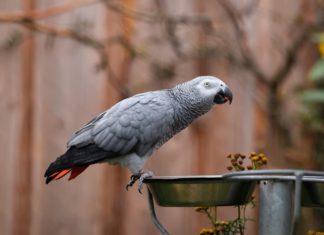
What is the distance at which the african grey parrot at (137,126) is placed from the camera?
185 cm

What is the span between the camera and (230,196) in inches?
52.5

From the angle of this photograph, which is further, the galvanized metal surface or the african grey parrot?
the african grey parrot

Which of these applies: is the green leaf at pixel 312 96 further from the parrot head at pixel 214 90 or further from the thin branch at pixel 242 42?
the parrot head at pixel 214 90

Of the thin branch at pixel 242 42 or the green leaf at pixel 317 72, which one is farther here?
the thin branch at pixel 242 42

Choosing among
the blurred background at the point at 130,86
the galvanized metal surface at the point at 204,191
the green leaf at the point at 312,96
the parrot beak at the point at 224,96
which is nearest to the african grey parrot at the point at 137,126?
the parrot beak at the point at 224,96

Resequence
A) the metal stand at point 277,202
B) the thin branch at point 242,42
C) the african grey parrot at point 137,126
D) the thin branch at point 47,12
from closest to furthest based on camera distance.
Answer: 1. the metal stand at point 277,202
2. the african grey parrot at point 137,126
3. the thin branch at point 47,12
4. the thin branch at point 242,42

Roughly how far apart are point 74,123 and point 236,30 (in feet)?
2.47

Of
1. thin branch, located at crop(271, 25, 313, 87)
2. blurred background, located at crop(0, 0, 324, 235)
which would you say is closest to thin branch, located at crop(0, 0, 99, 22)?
blurred background, located at crop(0, 0, 324, 235)

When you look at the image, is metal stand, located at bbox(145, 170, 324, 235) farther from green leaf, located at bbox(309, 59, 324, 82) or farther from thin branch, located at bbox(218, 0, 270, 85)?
thin branch, located at bbox(218, 0, 270, 85)

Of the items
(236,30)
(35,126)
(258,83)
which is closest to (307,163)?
(258,83)

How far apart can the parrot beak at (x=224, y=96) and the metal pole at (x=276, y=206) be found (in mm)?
Result: 613

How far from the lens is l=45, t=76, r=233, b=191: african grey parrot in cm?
185

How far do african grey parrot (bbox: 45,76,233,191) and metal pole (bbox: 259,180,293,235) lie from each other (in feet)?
1.78

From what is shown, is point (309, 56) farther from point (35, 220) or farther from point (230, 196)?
point (230, 196)
